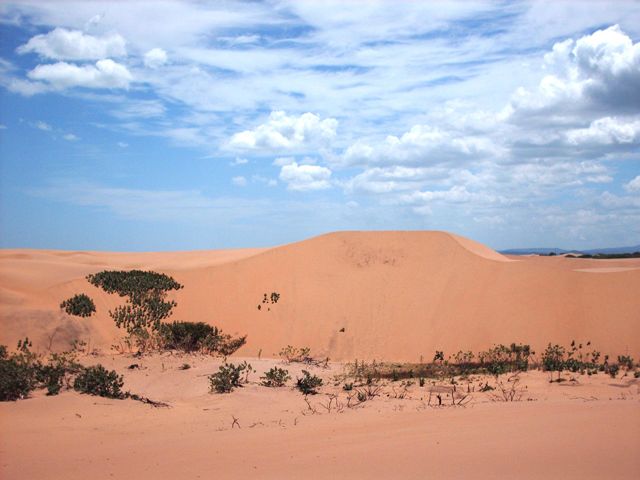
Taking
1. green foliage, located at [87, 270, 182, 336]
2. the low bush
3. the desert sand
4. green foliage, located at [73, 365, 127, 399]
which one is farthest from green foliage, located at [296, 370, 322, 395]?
green foliage, located at [87, 270, 182, 336]

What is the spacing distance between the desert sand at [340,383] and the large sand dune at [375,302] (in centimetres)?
6

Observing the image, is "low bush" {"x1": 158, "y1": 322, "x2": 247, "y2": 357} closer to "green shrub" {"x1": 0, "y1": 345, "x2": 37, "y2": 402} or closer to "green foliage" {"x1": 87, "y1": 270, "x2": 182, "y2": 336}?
"green foliage" {"x1": 87, "y1": 270, "x2": 182, "y2": 336}

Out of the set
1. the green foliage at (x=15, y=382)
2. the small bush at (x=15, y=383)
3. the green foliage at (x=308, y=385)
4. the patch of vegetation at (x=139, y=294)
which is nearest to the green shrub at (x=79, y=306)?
the patch of vegetation at (x=139, y=294)

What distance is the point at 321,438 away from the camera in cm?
638

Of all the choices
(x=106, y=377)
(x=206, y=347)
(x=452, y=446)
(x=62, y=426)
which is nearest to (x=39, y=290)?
(x=206, y=347)

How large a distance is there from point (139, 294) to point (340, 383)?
9.85 meters

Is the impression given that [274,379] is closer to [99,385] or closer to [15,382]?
[99,385]

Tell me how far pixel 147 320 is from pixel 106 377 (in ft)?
29.6

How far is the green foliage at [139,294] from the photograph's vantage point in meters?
17.3

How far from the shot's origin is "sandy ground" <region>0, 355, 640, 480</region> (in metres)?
5.23

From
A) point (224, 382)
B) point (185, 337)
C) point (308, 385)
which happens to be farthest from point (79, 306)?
point (308, 385)

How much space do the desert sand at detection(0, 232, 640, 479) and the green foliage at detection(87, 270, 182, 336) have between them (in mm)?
378

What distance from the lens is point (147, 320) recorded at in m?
17.8

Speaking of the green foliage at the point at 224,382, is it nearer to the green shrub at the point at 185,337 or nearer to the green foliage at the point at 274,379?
the green foliage at the point at 274,379
